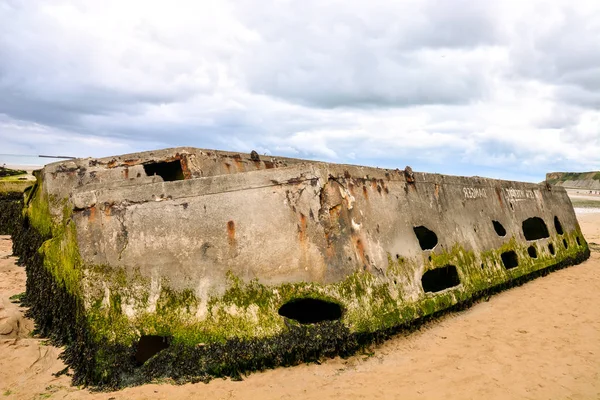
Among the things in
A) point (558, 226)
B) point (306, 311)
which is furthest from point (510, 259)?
point (306, 311)

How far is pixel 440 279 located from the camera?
252 inches

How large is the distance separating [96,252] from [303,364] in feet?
7.14

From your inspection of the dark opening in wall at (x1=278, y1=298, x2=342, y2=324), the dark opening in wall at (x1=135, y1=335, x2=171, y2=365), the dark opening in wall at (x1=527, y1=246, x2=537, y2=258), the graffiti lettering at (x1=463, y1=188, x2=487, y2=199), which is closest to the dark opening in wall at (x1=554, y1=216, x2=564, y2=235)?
the dark opening in wall at (x1=527, y1=246, x2=537, y2=258)

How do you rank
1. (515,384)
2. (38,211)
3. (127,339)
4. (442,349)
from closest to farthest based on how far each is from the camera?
(127,339) < (515,384) < (442,349) < (38,211)

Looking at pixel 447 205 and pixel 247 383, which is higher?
pixel 447 205

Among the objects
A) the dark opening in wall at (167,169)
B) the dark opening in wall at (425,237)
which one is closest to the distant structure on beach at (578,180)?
the dark opening in wall at (425,237)

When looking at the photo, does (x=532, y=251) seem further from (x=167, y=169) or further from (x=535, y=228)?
(x=167, y=169)

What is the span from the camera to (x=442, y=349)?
461cm

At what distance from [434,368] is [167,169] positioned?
4925mm

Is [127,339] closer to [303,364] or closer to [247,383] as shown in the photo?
[247,383]

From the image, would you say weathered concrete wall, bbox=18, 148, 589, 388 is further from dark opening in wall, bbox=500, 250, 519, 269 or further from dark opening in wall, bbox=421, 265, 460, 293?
dark opening in wall, bbox=500, 250, 519, 269

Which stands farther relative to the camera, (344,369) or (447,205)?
(447,205)

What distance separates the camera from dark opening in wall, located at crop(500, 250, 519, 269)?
7.41 m

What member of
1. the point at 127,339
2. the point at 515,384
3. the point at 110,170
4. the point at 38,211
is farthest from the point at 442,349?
the point at 38,211
